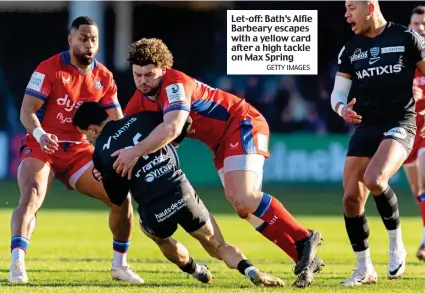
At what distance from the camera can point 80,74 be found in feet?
31.4

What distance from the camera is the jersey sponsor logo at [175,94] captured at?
26.3 feet

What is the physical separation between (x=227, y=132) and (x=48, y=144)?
1.48 m

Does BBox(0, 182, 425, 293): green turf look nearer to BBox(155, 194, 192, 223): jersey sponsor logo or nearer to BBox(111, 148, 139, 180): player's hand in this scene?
BBox(155, 194, 192, 223): jersey sponsor logo

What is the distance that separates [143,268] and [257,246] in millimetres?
2841

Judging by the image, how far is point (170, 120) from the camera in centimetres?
786

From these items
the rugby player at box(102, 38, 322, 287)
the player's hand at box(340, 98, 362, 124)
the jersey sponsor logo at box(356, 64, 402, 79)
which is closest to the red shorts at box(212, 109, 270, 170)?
the rugby player at box(102, 38, 322, 287)

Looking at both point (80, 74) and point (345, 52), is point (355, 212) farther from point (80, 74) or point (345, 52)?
point (80, 74)

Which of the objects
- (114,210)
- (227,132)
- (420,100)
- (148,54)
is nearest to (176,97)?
(148,54)

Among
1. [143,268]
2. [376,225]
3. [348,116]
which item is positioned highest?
[348,116]

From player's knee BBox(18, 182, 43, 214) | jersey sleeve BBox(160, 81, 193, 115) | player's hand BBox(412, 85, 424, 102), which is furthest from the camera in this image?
player's hand BBox(412, 85, 424, 102)

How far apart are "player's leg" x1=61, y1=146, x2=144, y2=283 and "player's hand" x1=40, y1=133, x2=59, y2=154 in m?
0.72

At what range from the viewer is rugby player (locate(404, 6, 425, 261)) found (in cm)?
1111

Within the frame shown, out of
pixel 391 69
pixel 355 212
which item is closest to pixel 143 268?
pixel 355 212

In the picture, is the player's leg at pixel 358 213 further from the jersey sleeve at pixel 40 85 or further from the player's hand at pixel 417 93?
the jersey sleeve at pixel 40 85
